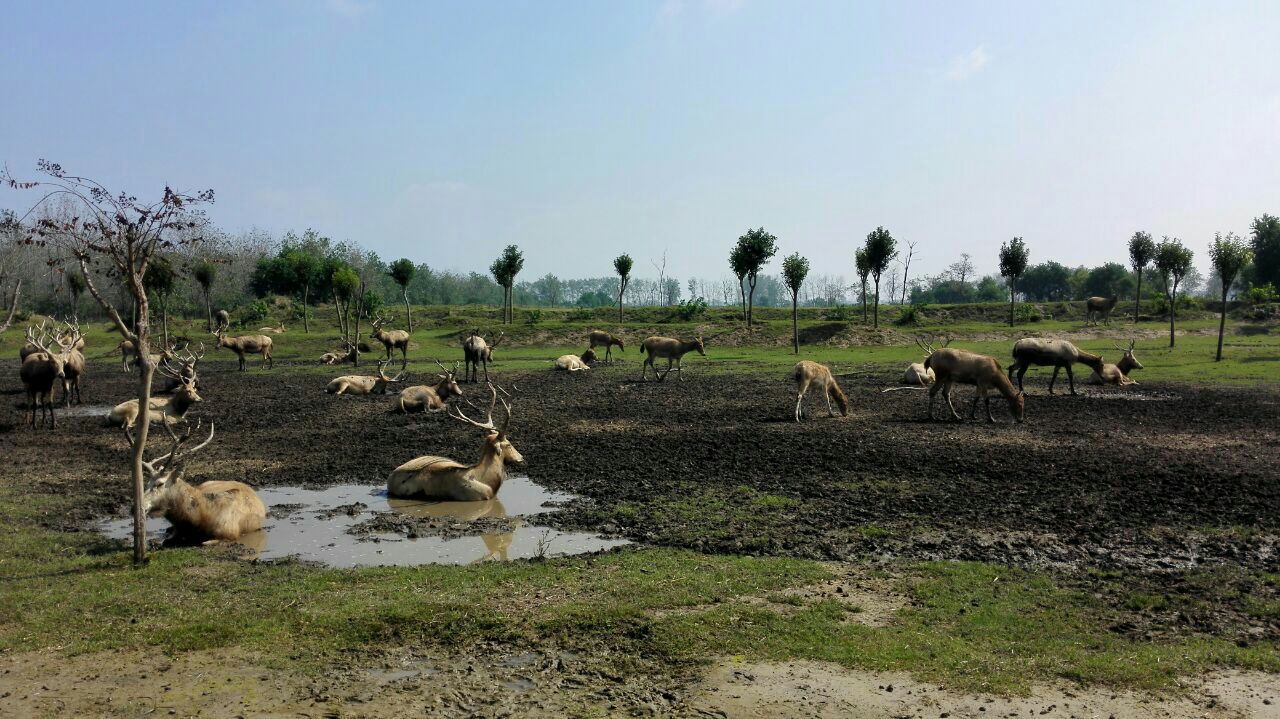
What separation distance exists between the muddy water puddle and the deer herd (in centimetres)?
35

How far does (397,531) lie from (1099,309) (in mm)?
54375

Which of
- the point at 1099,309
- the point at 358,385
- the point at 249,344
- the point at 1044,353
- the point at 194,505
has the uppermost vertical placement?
the point at 1099,309

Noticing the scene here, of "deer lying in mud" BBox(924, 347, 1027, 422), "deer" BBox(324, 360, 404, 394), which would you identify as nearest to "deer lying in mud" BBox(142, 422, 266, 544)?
"deer lying in mud" BBox(924, 347, 1027, 422)

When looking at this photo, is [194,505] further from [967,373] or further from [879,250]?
[879,250]

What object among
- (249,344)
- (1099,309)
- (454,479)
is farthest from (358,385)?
(1099,309)

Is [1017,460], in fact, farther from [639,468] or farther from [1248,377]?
[1248,377]

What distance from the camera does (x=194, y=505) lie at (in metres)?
9.70

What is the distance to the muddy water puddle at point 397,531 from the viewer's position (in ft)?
31.2

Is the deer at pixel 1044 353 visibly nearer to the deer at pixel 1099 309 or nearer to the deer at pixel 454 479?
the deer at pixel 454 479

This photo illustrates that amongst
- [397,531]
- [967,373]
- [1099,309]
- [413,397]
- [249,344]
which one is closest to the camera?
[397,531]

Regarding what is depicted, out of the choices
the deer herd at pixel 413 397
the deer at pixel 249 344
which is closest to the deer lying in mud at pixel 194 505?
the deer herd at pixel 413 397

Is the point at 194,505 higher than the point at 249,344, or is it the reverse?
the point at 249,344

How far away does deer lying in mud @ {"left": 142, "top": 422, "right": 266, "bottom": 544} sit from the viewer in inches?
369

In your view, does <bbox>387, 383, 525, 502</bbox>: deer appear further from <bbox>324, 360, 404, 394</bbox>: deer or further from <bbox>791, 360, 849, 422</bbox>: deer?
<bbox>324, 360, 404, 394</bbox>: deer
